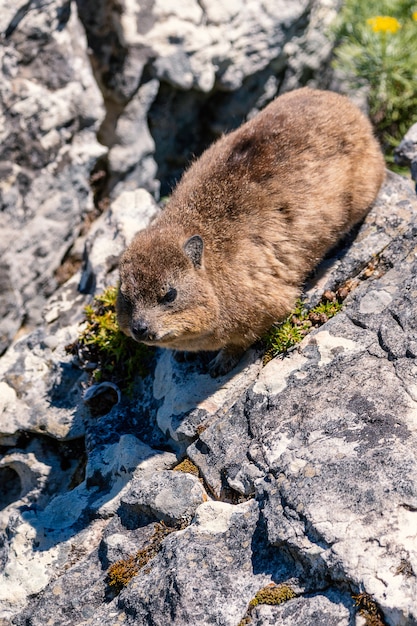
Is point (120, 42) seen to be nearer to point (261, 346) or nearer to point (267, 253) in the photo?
point (267, 253)

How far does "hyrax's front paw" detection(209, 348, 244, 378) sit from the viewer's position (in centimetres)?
711

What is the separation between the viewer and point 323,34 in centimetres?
1186

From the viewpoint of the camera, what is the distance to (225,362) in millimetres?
7098

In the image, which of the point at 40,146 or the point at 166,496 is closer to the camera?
the point at 166,496

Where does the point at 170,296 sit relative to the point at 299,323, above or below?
above

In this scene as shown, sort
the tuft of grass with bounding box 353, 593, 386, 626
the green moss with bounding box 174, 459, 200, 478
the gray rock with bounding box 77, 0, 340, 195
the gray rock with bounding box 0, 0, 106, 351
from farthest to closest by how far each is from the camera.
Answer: the gray rock with bounding box 77, 0, 340, 195 → the gray rock with bounding box 0, 0, 106, 351 → the green moss with bounding box 174, 459, 200, 478 → the tuft of grass with bounding box 353, 593, 386, 626

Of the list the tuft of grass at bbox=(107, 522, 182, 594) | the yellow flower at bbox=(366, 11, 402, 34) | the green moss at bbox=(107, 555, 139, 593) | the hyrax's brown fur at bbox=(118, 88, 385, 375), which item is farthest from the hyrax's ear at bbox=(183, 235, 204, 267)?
the yellow flower at bbox=(366, 11, 402, 34)

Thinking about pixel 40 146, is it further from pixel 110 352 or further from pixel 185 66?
pixel 110 352

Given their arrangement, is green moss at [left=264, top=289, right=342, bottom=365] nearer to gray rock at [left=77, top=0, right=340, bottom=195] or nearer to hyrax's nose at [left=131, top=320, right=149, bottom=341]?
hyrax's nose at [left=131, top=320, right=149, bottom=341]

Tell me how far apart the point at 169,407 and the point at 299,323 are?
1.56 meters

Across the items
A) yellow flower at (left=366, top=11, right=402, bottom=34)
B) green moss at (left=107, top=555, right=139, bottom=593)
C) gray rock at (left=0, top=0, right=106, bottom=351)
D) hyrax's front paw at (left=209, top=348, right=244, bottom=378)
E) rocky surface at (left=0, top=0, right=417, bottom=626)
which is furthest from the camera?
yellow flower at (left=366, top=11, right=402, bottom=34)

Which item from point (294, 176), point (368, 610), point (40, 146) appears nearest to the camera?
point (368, 610)

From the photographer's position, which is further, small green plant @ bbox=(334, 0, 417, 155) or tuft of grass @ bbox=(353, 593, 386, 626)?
small green plant @ bbox=(334, 0, 417, 155)

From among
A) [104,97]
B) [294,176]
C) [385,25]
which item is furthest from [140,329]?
[385,25]
